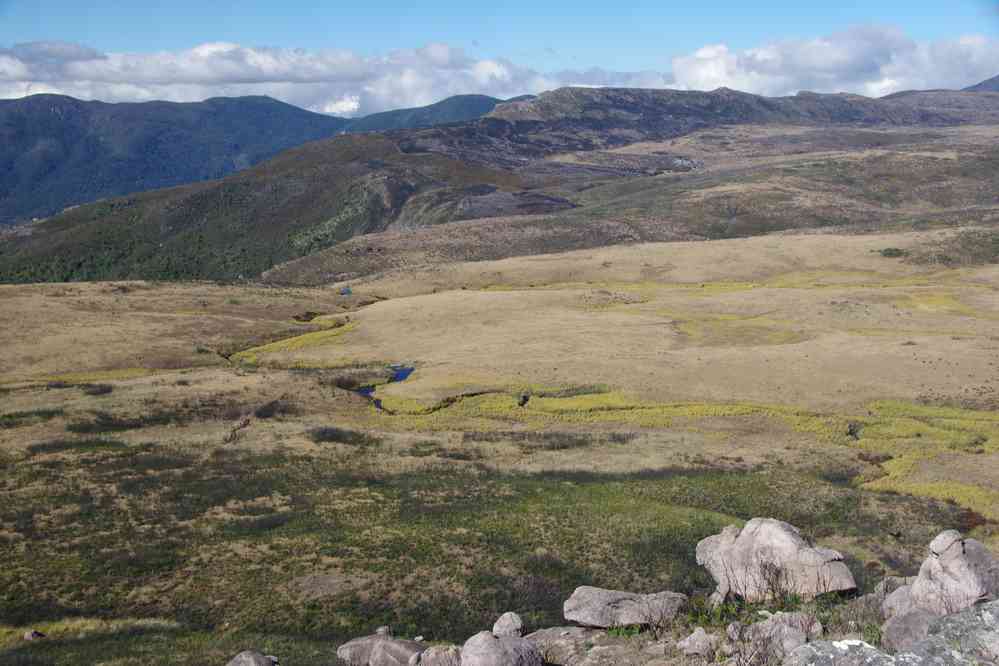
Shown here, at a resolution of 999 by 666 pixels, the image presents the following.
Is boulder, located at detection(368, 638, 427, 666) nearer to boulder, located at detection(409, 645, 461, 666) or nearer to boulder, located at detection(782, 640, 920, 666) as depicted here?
boulder, located at detection(409, 645, 461, 666)

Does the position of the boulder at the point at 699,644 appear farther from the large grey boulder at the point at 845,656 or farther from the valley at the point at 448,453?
the large grey boulder at the point at 845,656

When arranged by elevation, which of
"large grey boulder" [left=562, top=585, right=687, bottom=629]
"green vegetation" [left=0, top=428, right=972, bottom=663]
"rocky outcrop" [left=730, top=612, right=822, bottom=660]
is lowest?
"green vegetation" [left=0, top=428, right=972, bottom=663]

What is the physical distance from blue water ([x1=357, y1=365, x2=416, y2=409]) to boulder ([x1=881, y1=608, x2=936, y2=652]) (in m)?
51.5

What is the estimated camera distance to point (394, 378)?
259ft

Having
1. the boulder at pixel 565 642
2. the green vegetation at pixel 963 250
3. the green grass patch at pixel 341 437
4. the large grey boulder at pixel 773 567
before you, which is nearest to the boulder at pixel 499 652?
the boulder at pixel 565 642

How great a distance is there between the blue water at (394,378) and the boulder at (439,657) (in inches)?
1756

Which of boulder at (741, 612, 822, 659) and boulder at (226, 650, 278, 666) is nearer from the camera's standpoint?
boulder at (741, 612, 822, 659)

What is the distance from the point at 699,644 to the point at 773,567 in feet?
26.5

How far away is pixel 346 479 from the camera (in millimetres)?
49750

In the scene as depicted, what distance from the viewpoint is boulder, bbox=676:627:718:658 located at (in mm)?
24141

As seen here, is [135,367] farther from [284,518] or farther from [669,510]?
[669,510]

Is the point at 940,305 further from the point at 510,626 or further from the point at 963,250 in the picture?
the point at 510,626

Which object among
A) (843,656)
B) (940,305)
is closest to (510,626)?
(843,656)

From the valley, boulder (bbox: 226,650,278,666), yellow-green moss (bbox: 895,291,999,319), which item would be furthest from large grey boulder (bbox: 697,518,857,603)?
yellow-green moss (bbox: 895,291,999,319)
